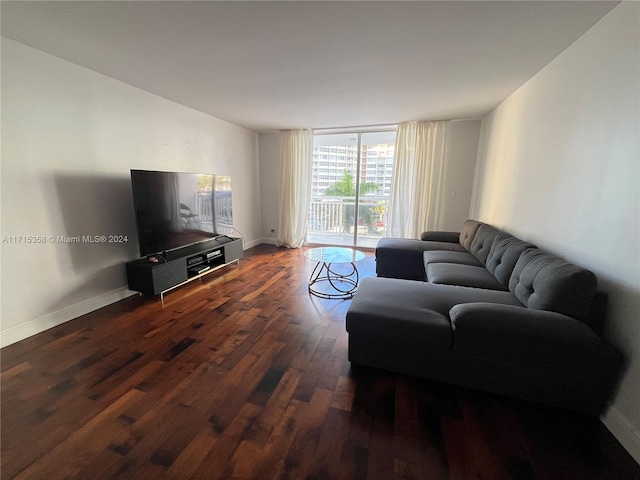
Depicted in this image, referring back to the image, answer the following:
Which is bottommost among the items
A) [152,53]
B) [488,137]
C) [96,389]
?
[96,389]

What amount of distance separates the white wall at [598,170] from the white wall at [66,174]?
3816mm

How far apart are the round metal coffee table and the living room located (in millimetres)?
1737

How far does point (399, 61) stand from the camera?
7.12 ft

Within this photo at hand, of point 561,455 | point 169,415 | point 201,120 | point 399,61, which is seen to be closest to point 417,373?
point 561,455

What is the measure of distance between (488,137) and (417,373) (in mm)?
3514

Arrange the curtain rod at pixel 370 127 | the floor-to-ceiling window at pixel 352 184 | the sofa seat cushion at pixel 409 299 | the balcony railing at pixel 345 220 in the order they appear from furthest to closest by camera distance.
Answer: the balcony railing at pixel 345 220 < the floor-to-ceiling window at pixel 352 184 < the curtain rod at pixel 370 127 < the sofa seat cushion at pixel 409 299

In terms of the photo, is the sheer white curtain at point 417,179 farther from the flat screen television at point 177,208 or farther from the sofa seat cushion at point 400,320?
the sofa seat cushion at point 400,320

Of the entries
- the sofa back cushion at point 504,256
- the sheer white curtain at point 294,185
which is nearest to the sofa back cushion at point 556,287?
the sofa back cushion at point 504,256

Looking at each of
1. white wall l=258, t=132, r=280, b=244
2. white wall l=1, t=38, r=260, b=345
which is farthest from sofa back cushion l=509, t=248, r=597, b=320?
white wall l=258, t=132, r=280, b=244

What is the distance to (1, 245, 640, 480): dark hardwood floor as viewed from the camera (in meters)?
1.20

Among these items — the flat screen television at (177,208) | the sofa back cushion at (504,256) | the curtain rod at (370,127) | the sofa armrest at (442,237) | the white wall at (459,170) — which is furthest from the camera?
the curtain rod at (370,127)

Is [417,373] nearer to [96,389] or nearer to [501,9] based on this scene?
[96,389]

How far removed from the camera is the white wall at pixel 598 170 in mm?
1355

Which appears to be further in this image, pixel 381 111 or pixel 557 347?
pixel 381 111
